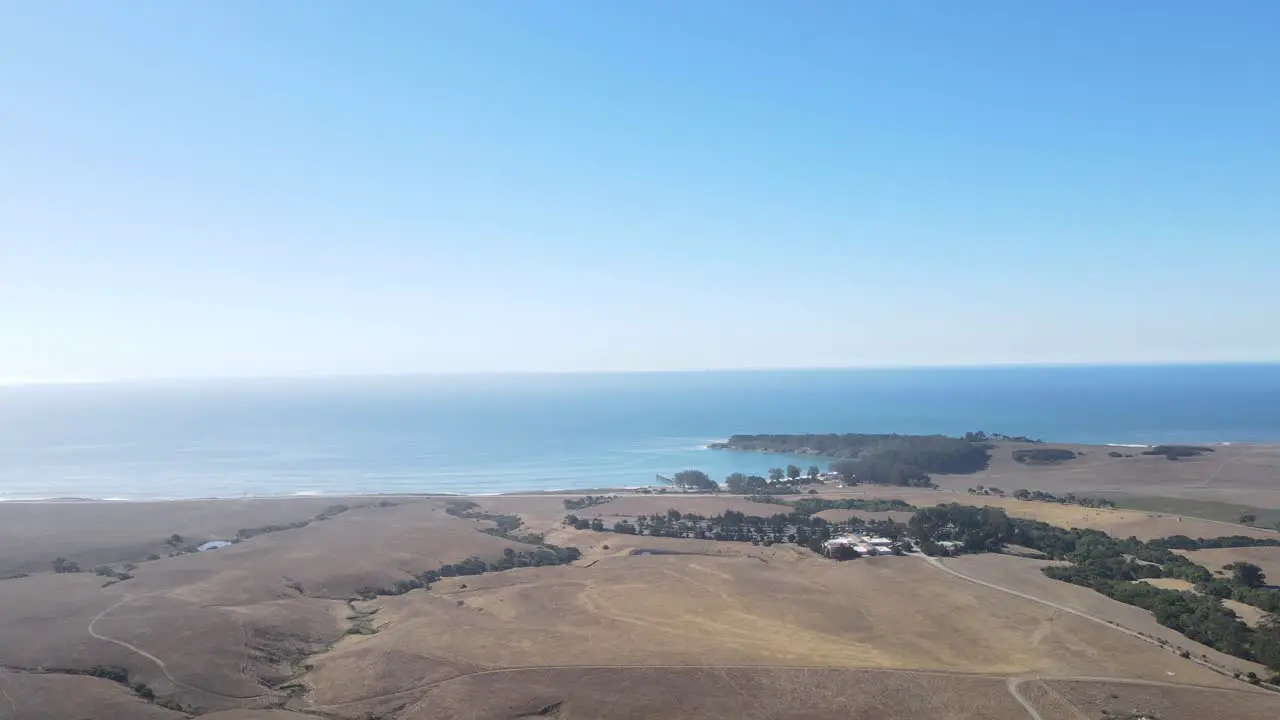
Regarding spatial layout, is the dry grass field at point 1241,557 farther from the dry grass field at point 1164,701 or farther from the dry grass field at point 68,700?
the dry grass field at point 68,700

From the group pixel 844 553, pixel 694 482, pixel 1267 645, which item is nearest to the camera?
pixel 1267 645

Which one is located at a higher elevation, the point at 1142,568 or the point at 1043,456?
the point at 1043,456

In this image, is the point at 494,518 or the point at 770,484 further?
the point at 770,484

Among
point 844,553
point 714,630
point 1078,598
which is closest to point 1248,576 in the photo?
point 1078,598

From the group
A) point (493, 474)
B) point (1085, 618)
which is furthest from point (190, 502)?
point (1085, 618)

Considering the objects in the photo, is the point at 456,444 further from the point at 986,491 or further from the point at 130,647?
the point at 130,647

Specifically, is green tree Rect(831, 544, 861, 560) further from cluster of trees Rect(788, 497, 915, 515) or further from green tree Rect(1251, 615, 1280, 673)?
green tree Rect(1251, 615, 1280, 673)

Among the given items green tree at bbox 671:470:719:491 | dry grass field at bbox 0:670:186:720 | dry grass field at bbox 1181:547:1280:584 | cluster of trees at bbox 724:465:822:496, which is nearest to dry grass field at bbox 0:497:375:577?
dry grass field at bbox 0:670:186:720
